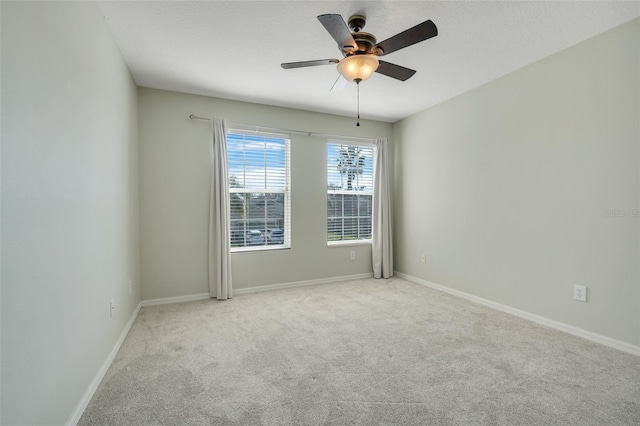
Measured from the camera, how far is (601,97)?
2.41 meters

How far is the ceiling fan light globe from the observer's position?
214cm

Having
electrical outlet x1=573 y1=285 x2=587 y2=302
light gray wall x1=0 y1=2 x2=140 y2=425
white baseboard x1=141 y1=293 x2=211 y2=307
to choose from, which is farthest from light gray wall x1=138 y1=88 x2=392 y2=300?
electrical outlet x1=573 y1=285 x2=587 y2=302

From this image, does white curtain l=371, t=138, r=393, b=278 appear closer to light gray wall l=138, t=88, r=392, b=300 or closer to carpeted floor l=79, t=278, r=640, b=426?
light gray wall l=138, t=88, r=392, b=300

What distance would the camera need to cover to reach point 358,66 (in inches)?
85.7

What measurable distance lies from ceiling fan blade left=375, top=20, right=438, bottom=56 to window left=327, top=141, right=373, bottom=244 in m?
2.42

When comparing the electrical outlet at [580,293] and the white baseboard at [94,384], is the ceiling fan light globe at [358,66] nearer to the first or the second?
the electrical outlet at [580,293]

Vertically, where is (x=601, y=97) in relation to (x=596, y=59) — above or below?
below

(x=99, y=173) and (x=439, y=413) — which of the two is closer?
(x=439, y=413)

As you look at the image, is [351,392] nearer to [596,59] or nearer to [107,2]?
[107,2]

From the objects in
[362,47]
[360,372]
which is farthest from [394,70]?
[360,372]

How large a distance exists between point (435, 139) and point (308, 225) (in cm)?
211

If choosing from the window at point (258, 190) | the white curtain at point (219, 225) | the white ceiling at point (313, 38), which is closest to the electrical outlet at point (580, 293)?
the white ceiling at point (313, 38)

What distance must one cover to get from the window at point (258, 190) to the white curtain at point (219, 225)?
0.21 metres

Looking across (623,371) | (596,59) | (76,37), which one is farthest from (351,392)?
(596,59)
